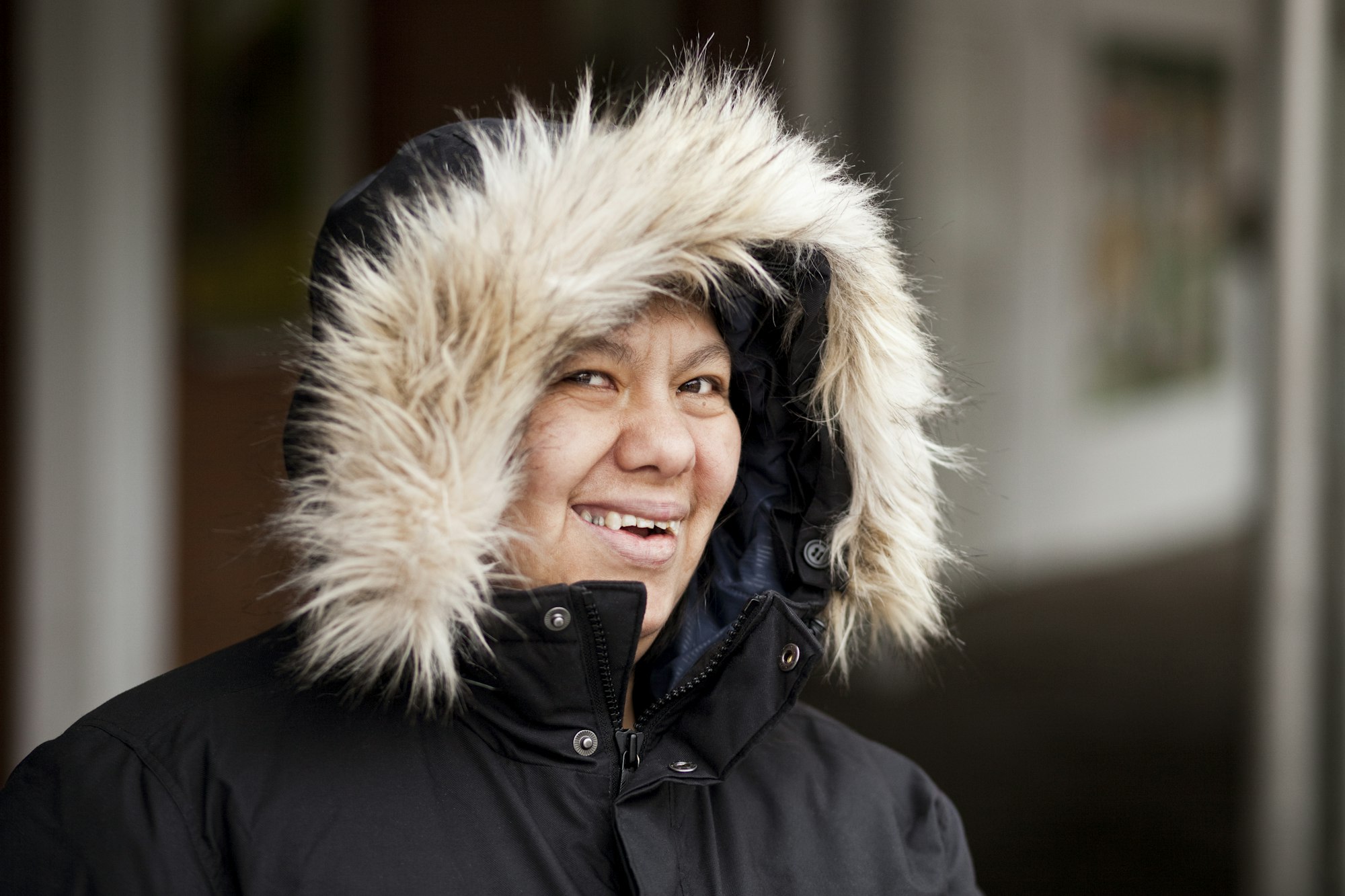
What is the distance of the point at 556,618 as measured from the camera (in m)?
1.48

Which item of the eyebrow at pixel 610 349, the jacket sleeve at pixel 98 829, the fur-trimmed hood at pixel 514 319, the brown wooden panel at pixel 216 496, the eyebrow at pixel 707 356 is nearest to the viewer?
the jacket sleeve at pixel 98 829

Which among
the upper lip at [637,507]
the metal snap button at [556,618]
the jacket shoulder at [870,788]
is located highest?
the upper lip at [637,507]

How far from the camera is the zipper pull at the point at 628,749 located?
1557 mm

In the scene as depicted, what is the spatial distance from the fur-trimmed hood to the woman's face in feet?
0.15

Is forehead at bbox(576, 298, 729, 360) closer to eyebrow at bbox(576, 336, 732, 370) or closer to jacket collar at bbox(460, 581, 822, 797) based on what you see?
eyebrow at bbox(576, 336, 732, 370)

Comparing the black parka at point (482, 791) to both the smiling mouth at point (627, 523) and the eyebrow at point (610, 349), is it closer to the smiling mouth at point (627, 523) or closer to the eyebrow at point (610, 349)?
the smiling mouth at point (627, 523)

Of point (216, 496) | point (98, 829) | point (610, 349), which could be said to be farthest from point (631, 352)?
point (216, 496)

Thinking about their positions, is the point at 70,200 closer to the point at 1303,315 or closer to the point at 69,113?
the point at 69,113

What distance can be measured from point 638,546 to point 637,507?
5cm

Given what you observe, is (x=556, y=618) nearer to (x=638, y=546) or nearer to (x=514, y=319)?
(x=638, y=546)

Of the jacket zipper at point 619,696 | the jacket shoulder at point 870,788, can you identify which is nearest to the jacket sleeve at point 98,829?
the jacket zipper at point 619,696

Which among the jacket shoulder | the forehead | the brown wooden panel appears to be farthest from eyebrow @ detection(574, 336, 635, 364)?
the brown wooden panel

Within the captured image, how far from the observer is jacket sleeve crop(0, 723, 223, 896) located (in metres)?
1.30

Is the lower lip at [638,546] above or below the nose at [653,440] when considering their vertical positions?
below
